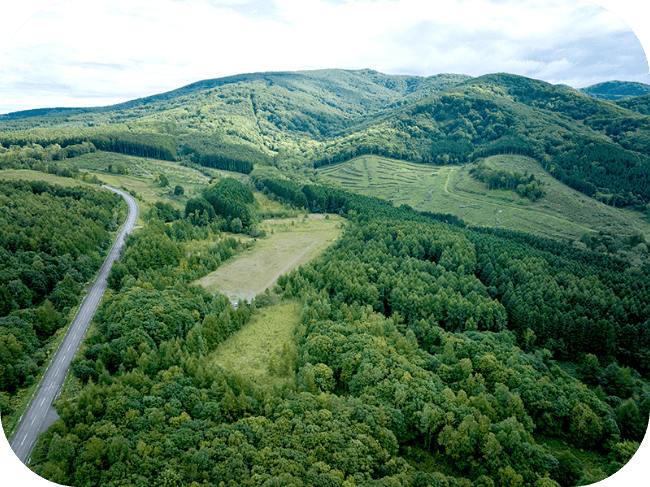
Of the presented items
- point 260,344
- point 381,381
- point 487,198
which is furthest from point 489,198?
point 260,344

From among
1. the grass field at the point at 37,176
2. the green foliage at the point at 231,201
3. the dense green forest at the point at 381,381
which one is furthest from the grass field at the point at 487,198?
the grass field at the point at 37,176

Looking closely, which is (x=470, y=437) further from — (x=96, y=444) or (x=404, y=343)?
(x=96, y=444)

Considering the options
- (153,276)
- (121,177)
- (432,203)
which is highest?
(121,177)

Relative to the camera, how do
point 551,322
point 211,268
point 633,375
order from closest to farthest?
point 633,375 → point 551,322 → point 211,268

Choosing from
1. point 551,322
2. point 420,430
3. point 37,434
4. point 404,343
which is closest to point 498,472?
point 420,430

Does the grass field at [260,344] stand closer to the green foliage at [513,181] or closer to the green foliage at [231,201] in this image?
the green foliage at [231,201]
